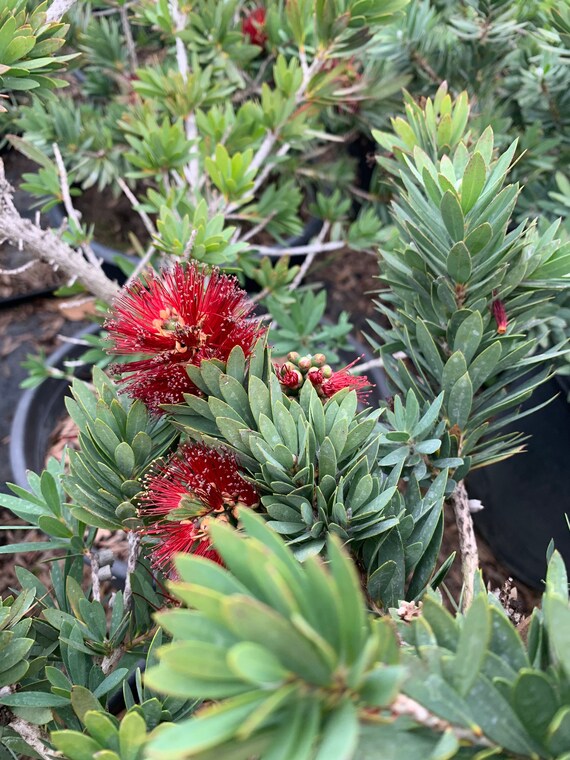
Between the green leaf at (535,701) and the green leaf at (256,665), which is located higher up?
the green leaf at (256,665)

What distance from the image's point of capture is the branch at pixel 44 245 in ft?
2.47

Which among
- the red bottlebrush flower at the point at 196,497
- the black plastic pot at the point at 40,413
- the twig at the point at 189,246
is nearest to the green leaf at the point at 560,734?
the red bottlebrush flower at the point at 196,497

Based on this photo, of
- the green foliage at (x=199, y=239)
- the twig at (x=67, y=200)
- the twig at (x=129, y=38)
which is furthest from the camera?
the twig at (x=129, y=38)

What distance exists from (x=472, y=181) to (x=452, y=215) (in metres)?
0.03

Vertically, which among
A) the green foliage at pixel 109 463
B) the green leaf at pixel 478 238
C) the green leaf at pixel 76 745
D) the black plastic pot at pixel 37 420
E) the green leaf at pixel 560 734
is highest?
the green leaf at pixel 478 238

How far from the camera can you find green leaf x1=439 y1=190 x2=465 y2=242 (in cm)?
51

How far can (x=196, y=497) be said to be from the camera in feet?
1.59

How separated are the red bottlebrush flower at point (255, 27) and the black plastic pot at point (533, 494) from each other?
0.98 m

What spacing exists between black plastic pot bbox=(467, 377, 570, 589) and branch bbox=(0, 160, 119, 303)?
743mm

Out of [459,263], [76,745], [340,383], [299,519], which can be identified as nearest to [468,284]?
[459,263]

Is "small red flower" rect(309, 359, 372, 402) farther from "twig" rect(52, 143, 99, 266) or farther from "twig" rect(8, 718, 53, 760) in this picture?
"twig" rect(52, 143, 99, 266)

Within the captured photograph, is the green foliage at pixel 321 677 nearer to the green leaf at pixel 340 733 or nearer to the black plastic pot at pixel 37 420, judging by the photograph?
the green leaf at pixel 340 733

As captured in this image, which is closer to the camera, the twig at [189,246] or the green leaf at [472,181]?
the green leaf at [472,181]

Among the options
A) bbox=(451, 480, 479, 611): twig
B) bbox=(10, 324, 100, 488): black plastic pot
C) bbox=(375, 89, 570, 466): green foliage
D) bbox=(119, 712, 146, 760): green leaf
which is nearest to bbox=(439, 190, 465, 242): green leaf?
bbox=(375, 89, 570, 466): green foliage
